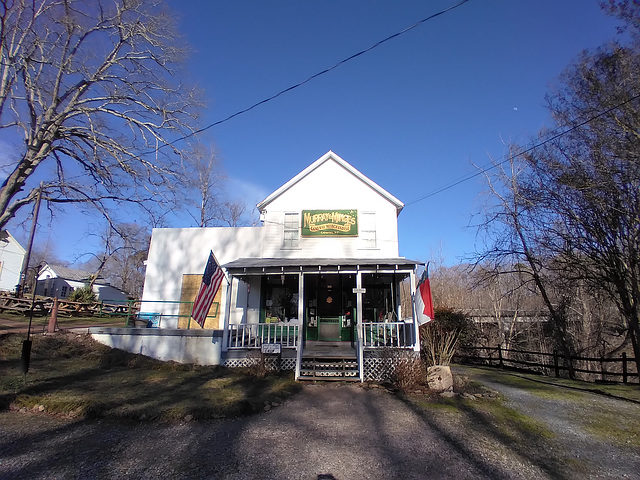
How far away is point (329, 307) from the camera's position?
13.2 metres

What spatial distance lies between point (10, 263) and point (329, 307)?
32.3m

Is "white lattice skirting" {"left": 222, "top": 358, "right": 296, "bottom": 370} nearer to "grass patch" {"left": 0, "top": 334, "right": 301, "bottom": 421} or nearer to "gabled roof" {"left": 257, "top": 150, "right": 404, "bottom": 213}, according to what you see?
"grass patch" {"left": 0, "top": 334, "right": 301, "bottom": 421}

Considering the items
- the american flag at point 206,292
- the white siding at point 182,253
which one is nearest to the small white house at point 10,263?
the white siding at point 182,253

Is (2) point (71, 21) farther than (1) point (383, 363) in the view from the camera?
Yes

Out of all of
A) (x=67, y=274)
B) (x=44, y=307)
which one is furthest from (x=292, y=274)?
(x=67, y=274)

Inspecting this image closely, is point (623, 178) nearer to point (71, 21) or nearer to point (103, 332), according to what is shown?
point (103, 332)

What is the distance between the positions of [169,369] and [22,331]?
542 cm

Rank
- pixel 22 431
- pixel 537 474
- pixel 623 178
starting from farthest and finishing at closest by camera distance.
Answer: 1. pixel 623 178
2. pixel 22 431
3. pixel 537 474

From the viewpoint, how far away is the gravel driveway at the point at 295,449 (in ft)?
14.5

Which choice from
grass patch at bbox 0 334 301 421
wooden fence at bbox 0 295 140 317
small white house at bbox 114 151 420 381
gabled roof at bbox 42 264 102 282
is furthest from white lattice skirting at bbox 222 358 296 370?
gabled roof at bbox 42 264 102 282

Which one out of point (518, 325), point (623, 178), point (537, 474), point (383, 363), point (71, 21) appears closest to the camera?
point (537, 474)

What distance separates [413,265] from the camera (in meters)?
10.6

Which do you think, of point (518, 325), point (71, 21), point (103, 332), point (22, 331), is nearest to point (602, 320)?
point (518, 325)

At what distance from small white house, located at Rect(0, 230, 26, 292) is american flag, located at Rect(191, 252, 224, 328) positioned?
2990cm
